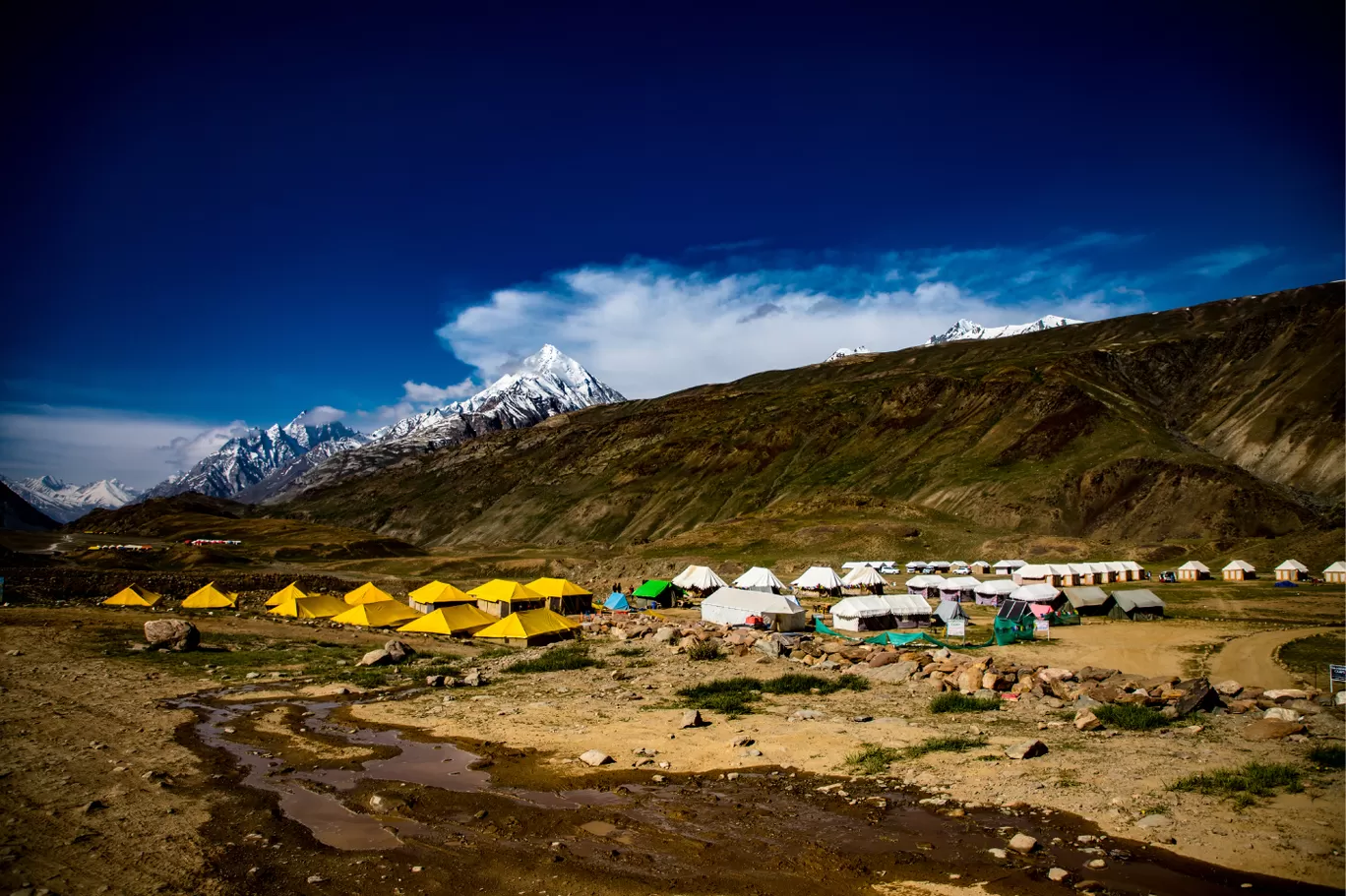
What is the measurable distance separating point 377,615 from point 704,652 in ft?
81.2

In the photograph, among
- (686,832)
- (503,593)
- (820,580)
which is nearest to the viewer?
(686,832)

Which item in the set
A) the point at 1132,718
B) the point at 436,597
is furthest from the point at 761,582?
the point at 1132,718

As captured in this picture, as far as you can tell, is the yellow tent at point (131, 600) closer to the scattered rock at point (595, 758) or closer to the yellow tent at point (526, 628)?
the yellow tent at point (526, 628)

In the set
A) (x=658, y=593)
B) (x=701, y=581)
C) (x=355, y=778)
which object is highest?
(x=355, y=778)

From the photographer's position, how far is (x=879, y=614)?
45.5 m

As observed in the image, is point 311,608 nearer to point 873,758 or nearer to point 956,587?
point 873,758

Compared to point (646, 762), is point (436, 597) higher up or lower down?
A: lower down

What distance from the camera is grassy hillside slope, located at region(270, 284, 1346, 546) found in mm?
108625

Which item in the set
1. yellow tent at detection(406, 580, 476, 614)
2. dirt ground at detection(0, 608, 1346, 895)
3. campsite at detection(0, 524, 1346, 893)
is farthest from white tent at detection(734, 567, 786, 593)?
dirt ground at detection(0, 608, 1346, 895)

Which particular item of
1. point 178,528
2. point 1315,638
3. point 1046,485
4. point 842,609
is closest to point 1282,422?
point 1046,485

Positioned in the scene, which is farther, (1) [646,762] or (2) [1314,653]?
(2) [1314,653]

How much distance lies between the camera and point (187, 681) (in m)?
25.1

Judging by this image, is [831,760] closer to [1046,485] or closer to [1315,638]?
[1315,638]

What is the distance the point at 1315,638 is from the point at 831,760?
1405 inches
